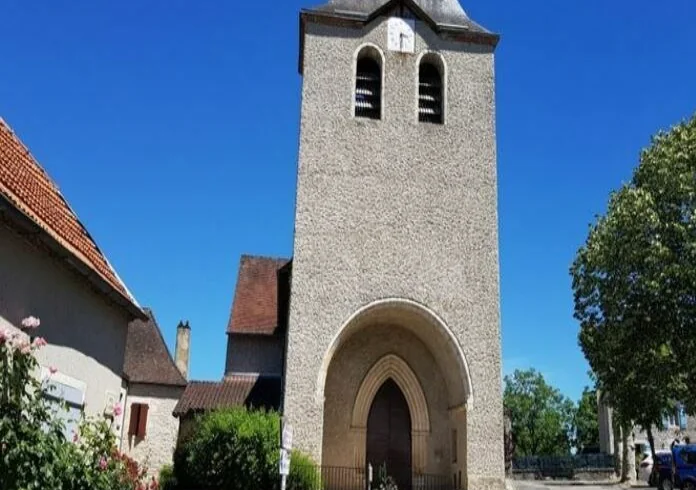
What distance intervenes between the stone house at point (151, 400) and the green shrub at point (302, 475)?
11177mm

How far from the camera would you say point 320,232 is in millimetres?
19781

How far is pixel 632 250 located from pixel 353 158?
8.53 m

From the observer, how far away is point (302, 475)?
656 inches

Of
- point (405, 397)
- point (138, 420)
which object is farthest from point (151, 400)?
point (405, 397)

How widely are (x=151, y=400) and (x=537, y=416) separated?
50.6m

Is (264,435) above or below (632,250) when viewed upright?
below

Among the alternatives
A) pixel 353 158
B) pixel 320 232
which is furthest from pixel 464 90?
pixel 320 232

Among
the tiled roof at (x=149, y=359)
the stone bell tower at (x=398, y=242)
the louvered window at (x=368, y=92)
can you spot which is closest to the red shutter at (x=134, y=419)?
the tiled roof at (x=149, y=359)

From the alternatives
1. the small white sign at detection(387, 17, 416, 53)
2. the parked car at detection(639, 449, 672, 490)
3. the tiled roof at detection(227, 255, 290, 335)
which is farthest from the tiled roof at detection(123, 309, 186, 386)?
the parked car at detection(639, 449, 672, 490)

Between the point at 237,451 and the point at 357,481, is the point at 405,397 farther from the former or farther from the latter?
the point at 237,451

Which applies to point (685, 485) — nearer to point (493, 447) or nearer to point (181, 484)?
point (493, 447)

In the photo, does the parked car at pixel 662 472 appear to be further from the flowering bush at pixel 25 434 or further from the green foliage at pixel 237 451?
the flowering bush at pixel 25 434

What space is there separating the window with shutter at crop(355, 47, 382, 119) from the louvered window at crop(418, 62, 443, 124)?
125 centimetres

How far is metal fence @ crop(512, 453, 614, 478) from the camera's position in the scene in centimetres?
4006
